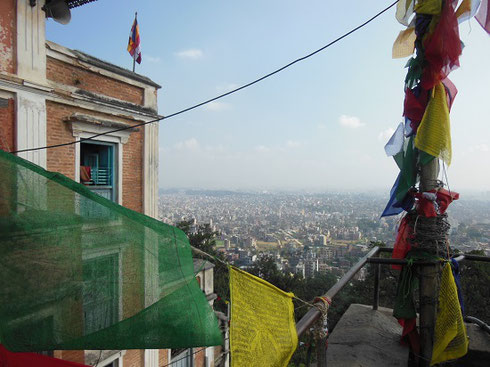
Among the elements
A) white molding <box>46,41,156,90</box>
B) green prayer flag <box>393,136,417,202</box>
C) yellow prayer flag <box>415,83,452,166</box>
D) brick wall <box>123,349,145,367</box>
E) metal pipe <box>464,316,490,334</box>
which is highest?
white molding <box>46,41,156,90</box>

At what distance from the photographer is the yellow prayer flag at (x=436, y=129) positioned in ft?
8.30

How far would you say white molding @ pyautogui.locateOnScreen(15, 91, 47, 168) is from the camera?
6.15 metres

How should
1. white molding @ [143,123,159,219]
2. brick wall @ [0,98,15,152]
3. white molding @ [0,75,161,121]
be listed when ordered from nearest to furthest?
brick wall @ [0,98,15,152]
white molding @ [0,75,161,121]
white molding @ [143,123,159,219]

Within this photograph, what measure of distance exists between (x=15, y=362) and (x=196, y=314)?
1.03 m

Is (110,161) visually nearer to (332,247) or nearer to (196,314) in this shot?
(196,314)

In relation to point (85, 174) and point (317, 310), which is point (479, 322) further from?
point (85, 174)

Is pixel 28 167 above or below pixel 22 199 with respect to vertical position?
above

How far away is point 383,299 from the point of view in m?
16.1

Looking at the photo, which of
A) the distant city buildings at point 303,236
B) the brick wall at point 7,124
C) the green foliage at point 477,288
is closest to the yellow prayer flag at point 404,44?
the brick wall at point 7,124

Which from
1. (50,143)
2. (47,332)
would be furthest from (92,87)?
(47,332)

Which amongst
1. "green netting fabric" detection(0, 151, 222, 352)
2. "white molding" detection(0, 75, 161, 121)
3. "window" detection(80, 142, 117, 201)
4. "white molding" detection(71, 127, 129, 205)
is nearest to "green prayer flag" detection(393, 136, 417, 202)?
"green netting fabric" detection(0, 151, 222, 352)

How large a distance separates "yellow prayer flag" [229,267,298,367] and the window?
23.2 ft

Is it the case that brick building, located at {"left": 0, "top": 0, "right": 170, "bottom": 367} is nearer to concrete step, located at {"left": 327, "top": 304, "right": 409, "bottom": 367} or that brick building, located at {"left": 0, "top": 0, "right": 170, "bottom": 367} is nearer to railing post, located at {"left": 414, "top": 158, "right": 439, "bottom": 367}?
concrete step, located at {"left": 327, "top": 304, "right": 409, "bottom": 367}

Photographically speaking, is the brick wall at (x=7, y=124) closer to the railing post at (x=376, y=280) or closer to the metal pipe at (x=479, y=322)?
the railing post at (x=376, y=280)
